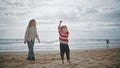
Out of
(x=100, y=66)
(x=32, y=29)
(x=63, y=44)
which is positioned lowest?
(x=100, y=66)

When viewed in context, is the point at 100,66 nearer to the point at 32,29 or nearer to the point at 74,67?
the point at 74,67

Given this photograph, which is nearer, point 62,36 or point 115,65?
point 115,65

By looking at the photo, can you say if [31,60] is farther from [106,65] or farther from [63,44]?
[106,65]

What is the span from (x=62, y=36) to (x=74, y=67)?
137 cm

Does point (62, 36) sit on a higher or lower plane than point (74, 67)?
higher

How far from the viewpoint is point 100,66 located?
23.3 feet

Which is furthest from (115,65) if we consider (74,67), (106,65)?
(74,67)

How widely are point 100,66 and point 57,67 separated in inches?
59.8

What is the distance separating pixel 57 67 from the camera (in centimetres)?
709

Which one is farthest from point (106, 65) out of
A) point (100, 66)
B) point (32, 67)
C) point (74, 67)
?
point (32, 67)

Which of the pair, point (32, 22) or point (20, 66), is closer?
point (20, 66)

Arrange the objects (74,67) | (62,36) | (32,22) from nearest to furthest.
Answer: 1. (74,67)
2. (62,36)
3. (32,22)

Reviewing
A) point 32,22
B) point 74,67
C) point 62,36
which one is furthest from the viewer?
point 32,22

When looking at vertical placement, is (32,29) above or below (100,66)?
above
